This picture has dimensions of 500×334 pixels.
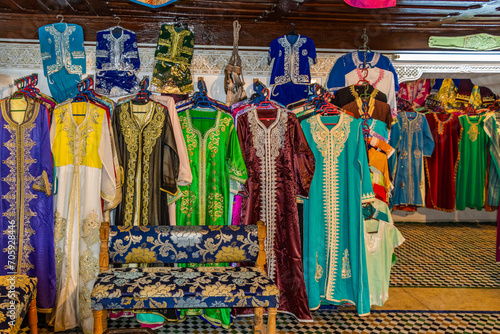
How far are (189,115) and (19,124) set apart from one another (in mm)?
1267

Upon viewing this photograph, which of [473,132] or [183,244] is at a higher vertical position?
[473,132]

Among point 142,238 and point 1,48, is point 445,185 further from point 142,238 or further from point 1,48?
point 1,48

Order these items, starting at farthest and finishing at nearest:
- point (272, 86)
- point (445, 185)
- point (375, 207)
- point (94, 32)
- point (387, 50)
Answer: point (445, 185) < point (387, 50) < point (272, 86) < point (94, 32) < point (375, 207)

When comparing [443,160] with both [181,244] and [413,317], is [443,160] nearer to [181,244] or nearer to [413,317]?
[413,317]

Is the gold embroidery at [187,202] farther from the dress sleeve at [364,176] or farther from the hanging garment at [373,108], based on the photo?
the hanging garment at [373,108]

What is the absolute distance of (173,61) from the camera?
3.55m

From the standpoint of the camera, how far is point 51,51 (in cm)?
359

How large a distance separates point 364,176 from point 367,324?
1.21 m

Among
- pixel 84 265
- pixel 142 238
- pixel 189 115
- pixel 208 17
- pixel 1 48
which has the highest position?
pixel 208 17

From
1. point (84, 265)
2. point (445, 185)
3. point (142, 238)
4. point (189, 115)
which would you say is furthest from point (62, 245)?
point (445, 185)

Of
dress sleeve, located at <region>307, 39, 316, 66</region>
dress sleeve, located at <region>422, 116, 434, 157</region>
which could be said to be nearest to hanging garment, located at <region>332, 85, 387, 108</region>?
dress sleeve, located at <region>307, 39, 316, 66</region>

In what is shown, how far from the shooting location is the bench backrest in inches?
115

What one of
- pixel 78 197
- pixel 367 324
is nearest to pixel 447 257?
pixel 367 324

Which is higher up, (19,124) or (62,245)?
(19,124)
